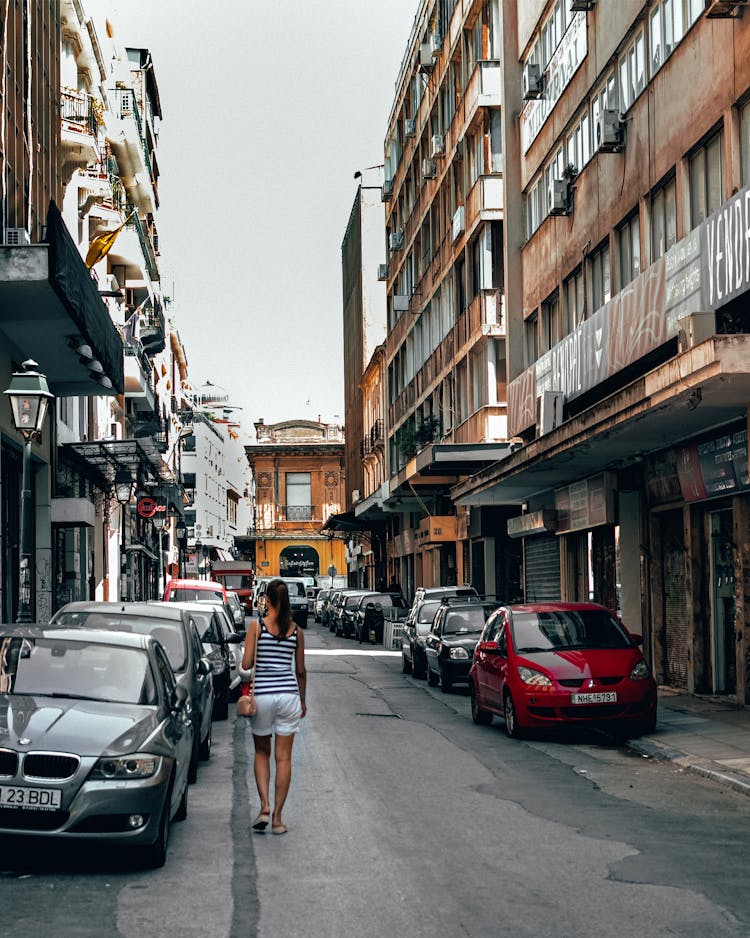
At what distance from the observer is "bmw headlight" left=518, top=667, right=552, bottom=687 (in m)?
16.6

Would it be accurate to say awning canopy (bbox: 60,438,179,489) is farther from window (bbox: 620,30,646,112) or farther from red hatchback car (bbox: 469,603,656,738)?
red hatchback car (bbox: 469,603,656,738)

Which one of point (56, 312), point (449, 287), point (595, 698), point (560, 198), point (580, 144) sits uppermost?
point (449, 287)

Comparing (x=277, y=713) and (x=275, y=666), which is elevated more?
(x=275, y=666)

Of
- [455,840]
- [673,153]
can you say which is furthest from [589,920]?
[673,153]

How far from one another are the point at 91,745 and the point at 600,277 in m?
19.8

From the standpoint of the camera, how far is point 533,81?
1240 inches

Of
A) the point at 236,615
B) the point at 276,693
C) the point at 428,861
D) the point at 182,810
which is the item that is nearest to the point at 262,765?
the point at 276,693

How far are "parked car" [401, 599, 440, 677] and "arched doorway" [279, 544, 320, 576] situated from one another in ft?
255

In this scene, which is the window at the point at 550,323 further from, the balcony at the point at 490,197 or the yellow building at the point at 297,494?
the yellow building at the point at 297,494

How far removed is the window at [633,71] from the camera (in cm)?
2342

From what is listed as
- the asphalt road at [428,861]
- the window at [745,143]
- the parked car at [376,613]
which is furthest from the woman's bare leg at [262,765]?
the parked car at [376,613]

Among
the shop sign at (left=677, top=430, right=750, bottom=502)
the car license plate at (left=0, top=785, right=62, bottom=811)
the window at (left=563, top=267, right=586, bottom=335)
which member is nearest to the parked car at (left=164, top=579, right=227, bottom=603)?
the window at (left=563, top=267, right=586, bottom=335)

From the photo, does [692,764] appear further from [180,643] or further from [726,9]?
[726,9]

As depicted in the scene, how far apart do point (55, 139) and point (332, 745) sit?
16532 mm
